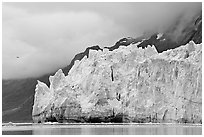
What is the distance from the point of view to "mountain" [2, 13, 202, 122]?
49.4 metres

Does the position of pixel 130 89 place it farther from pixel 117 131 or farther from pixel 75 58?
pixel 75 58

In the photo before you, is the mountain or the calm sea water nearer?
the calm sea water

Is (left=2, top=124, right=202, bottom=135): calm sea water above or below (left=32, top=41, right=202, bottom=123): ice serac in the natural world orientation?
below

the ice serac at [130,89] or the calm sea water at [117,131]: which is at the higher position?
the ice serac at [130,89]

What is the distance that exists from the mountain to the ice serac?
9.89m

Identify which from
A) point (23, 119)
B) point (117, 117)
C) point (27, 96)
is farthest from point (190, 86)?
point (27, 96)

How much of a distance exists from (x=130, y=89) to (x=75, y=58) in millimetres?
33299

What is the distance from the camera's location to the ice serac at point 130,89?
35156 mm

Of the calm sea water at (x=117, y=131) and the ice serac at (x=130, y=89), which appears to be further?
the ice serac at (x=130, y=89)

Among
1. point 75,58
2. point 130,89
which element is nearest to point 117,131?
point 130,89

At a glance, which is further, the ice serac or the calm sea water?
the ice serac

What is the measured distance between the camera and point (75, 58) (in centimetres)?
7056

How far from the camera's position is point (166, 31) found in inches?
2074

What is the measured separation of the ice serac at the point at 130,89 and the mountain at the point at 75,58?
9895mm
